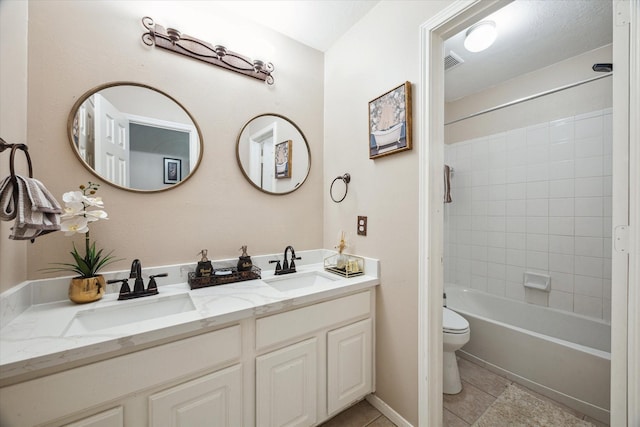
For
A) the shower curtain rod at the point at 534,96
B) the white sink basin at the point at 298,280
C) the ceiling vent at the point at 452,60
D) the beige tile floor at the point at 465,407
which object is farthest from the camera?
the ceiling vent at the point at 452,60

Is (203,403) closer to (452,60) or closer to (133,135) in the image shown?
(133,135)

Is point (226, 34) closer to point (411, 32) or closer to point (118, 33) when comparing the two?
point (118, 33)

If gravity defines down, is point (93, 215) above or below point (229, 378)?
above

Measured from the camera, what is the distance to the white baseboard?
139 centimetres

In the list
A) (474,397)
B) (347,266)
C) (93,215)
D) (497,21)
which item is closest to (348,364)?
(347,266)

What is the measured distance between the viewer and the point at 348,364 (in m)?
1.42

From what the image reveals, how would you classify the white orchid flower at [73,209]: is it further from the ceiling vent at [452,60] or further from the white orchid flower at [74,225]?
the ceiling vent at [452,60]

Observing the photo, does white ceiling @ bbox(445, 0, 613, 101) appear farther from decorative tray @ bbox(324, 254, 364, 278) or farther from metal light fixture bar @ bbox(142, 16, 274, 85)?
decorative tray @ bbox(324, 254, 364, 278)

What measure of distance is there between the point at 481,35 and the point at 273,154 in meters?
1.64

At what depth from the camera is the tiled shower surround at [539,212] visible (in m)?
1.90

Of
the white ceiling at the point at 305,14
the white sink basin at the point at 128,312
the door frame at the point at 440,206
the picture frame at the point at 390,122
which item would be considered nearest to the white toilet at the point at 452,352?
the door frame at the point at 440,206

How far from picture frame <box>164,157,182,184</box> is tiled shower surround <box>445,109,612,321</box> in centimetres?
277

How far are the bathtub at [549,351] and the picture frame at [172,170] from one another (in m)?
2.49

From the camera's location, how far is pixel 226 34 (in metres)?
1.59
